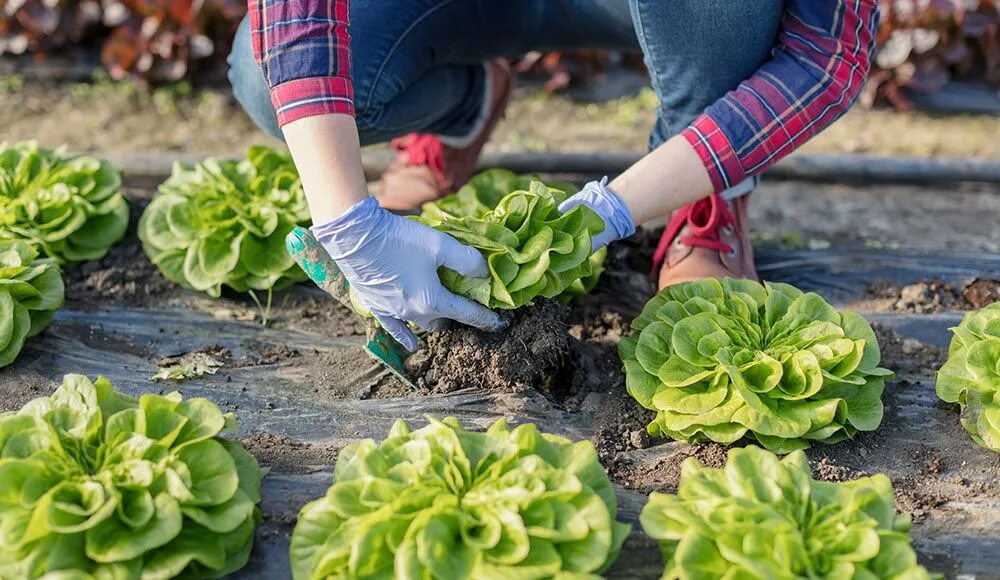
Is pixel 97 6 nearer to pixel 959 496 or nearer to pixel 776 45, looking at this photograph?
pixel 776 45

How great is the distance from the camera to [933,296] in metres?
2.97

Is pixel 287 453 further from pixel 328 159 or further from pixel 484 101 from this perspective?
pixel 484 101

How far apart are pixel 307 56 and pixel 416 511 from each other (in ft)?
3.25

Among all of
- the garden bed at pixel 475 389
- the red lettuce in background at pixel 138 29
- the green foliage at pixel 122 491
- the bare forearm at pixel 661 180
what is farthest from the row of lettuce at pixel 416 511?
the red lettuce in background at pixel 138 29

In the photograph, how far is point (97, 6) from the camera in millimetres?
4848

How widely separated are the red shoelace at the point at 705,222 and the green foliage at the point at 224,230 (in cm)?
115

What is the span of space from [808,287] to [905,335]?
1.38ft

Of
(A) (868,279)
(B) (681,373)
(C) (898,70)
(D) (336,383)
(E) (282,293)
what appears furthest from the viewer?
(C) (898,70)

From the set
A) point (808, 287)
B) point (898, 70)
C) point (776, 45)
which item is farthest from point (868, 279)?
point (898, 70)

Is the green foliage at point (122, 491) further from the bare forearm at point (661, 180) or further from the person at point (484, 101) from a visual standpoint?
the bare forearm at point (661, 180)

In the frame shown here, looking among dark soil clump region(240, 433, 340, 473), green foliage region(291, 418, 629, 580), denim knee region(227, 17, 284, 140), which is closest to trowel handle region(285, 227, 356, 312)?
dark soil clump region(240, 433, 340, 473)

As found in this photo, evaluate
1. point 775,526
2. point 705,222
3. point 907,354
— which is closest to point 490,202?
point 705,222

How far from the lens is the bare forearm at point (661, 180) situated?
7.80 ft

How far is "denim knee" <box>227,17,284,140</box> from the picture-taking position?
9.00ft
